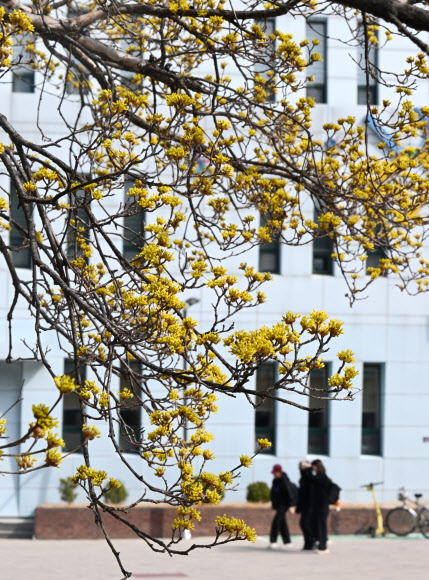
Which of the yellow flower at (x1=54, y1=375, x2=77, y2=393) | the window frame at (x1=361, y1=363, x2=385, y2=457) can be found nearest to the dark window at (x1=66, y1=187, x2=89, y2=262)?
the yellow flower at (x1=54, y1=375, x2=77, y2=393)

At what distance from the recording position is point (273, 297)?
2567cm

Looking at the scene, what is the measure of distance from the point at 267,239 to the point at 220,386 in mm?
3291

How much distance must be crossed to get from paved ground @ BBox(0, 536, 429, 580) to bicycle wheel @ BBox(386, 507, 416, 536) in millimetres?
1039

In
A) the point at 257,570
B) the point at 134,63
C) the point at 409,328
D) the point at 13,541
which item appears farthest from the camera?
the point at 409,328

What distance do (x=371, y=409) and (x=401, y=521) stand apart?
10.8 feet

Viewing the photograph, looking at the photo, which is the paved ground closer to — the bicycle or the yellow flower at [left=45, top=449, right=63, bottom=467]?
the bicycle

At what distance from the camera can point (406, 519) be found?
23.6 meters

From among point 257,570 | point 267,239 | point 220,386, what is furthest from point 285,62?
point 257,570

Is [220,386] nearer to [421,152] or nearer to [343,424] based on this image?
[421,152]

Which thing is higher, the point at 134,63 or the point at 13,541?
the point at 134,63

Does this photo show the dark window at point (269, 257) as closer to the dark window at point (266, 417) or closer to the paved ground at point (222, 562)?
the dark window at point (266, 417)

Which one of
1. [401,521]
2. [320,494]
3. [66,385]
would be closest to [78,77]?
[66,385]

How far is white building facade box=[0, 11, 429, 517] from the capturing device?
971 inches

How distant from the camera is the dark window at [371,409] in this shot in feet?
85.6
